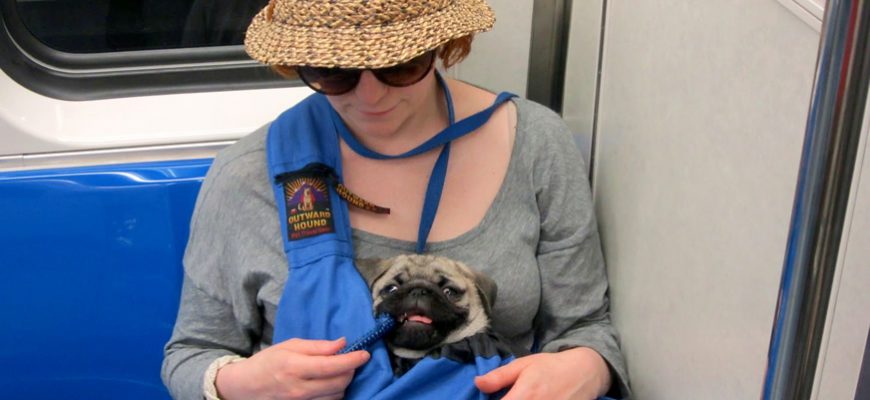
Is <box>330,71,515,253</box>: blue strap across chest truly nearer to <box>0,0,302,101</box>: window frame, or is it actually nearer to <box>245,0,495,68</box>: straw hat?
<box>245,0,495,68</box>: straw hat

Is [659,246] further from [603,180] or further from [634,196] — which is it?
[603,180]

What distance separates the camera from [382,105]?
1.17m

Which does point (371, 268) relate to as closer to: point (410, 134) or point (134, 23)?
point (410, 134)

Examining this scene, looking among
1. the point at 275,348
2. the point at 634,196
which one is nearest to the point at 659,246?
the point at 634,196

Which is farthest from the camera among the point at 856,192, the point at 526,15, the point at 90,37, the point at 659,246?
the point at 90,37

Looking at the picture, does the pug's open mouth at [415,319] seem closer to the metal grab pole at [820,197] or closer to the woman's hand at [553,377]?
the woman's hand at [553,377]

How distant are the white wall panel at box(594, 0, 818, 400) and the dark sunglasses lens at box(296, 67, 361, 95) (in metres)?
0.40

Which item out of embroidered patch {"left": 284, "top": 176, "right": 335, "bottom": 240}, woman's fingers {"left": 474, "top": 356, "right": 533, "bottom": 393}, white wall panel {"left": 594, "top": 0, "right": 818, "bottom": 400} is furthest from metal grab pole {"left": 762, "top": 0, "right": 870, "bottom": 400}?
embroidered patch {"left": 284, "top": 176, "right": 335, "bottom": 240}

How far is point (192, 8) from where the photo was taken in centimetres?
179

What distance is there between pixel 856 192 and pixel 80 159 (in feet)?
4.55

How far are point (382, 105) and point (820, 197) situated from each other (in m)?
0.71

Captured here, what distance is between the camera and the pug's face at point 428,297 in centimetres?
113

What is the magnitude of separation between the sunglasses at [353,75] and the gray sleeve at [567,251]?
260 mm

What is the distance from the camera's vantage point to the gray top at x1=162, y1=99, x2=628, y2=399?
4.14 ft
